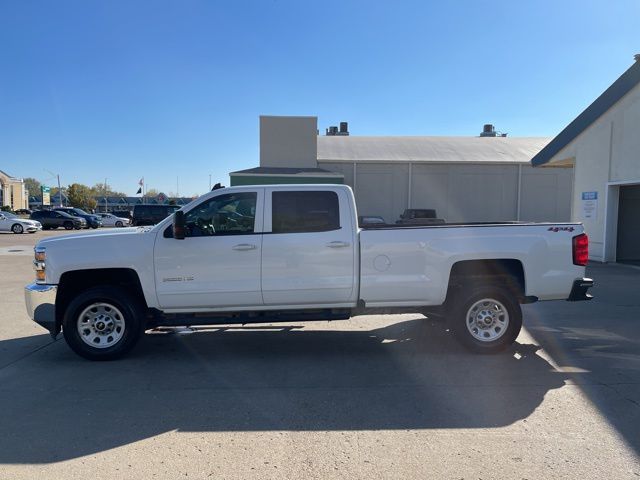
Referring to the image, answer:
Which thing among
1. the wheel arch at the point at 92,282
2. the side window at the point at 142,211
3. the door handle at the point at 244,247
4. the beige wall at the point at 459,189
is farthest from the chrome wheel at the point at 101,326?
the beige wall at the point at 459,189

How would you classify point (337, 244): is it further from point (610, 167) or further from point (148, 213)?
point (148, 213)

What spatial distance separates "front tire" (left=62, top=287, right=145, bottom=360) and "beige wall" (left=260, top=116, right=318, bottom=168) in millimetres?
25296

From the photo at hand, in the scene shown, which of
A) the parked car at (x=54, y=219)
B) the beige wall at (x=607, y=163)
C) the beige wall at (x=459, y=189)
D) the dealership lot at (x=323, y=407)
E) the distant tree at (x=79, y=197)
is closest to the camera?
the dealership lot at (x=323, y=407)

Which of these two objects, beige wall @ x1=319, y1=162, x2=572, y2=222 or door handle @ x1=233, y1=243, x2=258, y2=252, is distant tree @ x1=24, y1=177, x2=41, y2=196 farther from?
door handle @ x1=233, y1=243, x2=258, y2=252

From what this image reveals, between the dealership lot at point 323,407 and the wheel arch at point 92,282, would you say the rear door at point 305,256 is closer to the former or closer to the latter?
the dealership lot at point 323,407

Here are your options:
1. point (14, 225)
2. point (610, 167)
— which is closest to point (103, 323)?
point (610, 167)

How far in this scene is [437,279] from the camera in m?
5.89

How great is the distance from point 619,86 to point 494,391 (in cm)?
1367

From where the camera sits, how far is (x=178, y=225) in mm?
5562

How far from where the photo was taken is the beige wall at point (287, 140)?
30656 millimetres

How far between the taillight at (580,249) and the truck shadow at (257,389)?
1.32m

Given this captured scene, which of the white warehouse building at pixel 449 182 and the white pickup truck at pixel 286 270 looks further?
the white warehouse building at pixel 449 182

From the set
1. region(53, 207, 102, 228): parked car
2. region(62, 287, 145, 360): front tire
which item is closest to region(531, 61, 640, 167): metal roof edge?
A: region(62, 287, 145, 360): front tire

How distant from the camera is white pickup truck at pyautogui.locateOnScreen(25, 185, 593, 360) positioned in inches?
223
